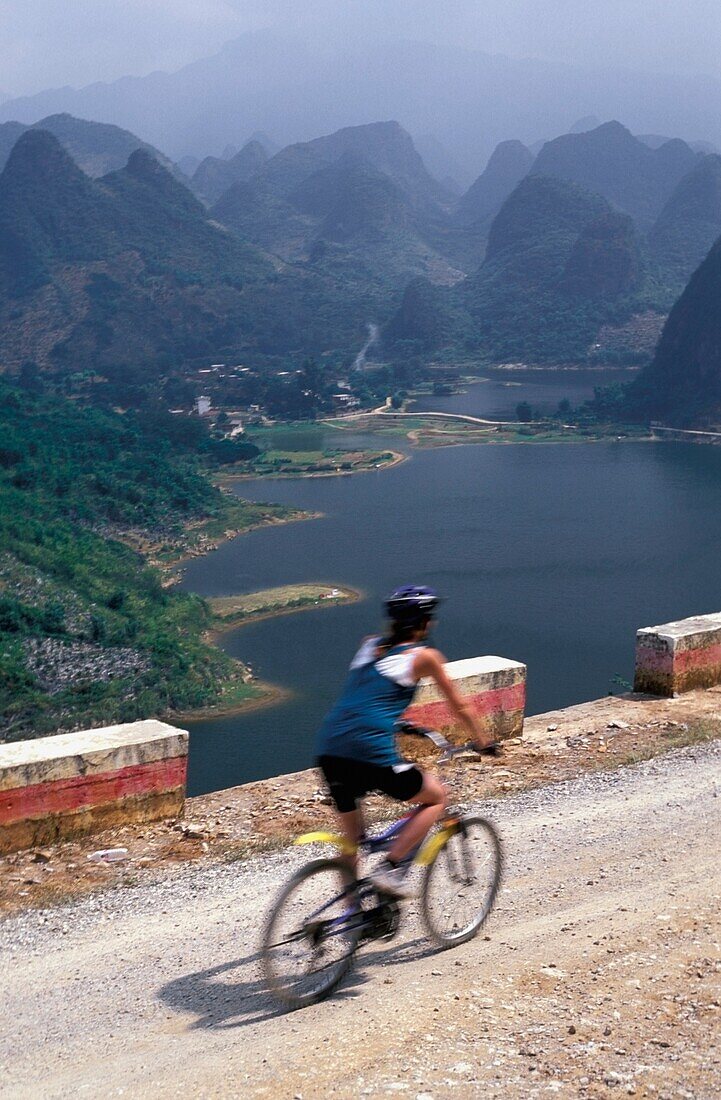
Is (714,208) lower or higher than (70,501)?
higher

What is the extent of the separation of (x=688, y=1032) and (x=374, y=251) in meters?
184

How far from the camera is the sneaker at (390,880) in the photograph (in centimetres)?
473

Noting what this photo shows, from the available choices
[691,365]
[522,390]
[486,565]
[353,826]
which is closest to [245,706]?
[486,565]

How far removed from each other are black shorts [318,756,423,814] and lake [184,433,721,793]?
21864 mm

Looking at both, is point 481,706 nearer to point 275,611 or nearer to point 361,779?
point 361,779

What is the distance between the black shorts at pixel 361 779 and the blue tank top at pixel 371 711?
0.10 feet

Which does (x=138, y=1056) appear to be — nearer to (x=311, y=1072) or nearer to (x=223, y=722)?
(x=311, y=1072)

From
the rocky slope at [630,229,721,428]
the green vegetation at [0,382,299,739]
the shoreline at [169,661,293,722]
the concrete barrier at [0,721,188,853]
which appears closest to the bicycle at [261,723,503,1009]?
the concrete barrier at [0,721,188,853]

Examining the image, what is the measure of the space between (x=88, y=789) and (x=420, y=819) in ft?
7.87

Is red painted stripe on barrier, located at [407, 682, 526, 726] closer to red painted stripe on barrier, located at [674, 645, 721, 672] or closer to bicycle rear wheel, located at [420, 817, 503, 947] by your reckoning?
red painted stripe on barrier, located at [674, 645, 721, 672]

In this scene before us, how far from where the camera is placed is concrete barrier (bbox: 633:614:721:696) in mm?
9430

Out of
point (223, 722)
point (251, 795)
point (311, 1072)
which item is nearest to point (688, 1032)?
point (311, 1072)

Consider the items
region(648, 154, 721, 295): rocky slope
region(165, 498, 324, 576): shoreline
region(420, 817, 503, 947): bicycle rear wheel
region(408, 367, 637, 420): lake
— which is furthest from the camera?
region(648, 154, 721, 295): rocky slope

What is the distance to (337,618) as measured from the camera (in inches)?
1606
